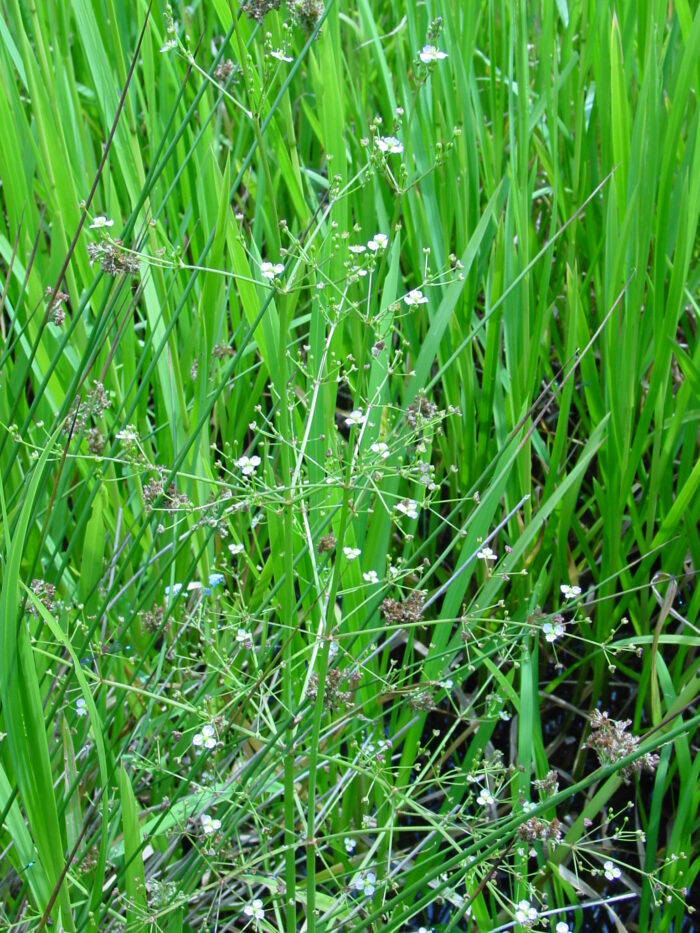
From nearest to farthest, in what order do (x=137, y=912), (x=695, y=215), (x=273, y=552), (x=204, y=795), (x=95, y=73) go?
(x=137, y=912) → (x=204, y=795) → (x=273, y=552) → (x=695, y=215) → (x=95, y=73)

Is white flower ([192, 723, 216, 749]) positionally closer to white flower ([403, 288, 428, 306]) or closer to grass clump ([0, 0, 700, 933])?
grass clump ([0, 0, 700, 933])

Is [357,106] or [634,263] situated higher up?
[357,106]

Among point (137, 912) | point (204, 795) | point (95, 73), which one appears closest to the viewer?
point (137, 912)

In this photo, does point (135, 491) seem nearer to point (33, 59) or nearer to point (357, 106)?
point (33, 59)

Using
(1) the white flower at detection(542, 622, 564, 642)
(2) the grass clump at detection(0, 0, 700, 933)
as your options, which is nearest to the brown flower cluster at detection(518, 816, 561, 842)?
(2) the grass clump at detection(0, 0, 700, 933)

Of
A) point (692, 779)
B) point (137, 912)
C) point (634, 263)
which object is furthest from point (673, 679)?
point (137, 912)

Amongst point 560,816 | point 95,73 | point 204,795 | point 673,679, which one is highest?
point 95,73

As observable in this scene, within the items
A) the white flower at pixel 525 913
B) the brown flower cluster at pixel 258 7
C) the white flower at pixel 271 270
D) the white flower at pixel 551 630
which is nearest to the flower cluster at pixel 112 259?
the white flower at pixel 271 270

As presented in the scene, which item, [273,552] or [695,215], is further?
[695,215]
